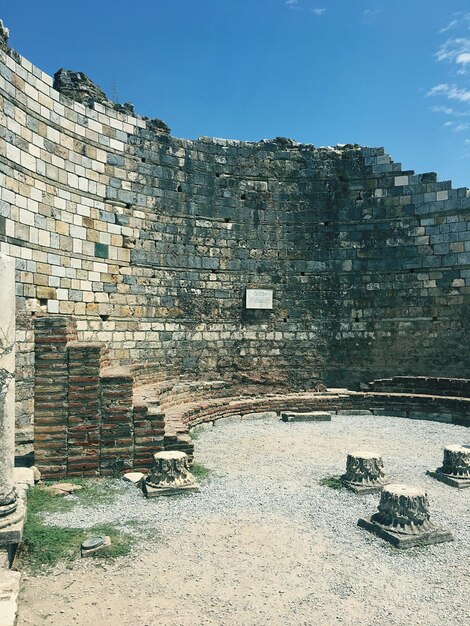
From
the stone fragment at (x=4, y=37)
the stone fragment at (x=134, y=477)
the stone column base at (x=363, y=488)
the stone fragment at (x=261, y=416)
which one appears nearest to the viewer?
the stone column base at (x=363, y=488)

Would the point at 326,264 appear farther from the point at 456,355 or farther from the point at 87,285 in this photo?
the point at 87,285

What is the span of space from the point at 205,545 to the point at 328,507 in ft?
5.67

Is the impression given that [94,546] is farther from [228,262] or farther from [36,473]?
[228,262]

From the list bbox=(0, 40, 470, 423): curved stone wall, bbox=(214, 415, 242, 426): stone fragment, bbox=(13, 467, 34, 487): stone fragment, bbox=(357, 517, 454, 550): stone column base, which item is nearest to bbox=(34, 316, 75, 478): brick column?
bbox=(13, 467, 34, 487): stone fragment

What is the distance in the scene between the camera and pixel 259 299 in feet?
44.1

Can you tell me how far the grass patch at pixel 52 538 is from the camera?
14.2ft

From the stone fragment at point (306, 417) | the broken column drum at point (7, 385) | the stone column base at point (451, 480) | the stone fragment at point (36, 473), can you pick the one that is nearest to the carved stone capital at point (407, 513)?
the stone column base at point (451, 480)

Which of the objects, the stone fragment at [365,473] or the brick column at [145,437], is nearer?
the stone fragment at [365,473]

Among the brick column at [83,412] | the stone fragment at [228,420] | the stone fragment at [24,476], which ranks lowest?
the stone fragment at [228,420]

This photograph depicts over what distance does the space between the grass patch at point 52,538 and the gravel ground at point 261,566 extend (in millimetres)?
165

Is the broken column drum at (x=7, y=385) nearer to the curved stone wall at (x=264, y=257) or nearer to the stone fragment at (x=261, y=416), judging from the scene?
the curved stone wall at (x=264, y=257)

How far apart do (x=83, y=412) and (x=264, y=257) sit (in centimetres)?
811

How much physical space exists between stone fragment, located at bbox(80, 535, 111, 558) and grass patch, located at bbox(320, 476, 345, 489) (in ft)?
10.2

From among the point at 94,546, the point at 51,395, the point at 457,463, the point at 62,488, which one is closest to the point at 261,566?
the point at 94,546
